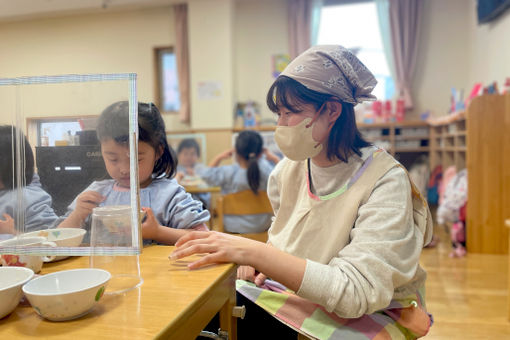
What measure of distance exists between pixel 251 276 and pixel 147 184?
0.32m

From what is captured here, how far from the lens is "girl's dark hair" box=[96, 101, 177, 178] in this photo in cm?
57

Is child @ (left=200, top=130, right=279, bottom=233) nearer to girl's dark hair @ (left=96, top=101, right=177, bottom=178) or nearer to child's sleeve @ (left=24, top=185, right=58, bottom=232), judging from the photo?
girl's dark hair @ (left=96, top=101, right=177, bottom=178)

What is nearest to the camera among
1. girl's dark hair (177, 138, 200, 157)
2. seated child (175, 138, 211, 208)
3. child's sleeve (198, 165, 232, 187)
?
child's sleeve (198, 165, 232, 187)

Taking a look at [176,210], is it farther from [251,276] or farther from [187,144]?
[187,144]

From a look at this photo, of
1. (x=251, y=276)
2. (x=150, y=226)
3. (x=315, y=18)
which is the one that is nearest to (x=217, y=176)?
(x=251, y=276)

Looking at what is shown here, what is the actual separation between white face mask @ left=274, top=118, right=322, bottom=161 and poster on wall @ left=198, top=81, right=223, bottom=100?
156 inches

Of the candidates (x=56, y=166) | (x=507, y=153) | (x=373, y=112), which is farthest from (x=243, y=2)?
(x=56, y=166)

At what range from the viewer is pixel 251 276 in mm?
936

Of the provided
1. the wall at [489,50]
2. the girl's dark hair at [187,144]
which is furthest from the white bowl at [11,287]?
the wall at [489,50]

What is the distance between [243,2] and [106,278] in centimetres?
498

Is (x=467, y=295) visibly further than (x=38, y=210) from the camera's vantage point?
Yes

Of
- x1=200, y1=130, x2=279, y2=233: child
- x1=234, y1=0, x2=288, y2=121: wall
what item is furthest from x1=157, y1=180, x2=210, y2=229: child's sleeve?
x1=234, y1=0, x2=288, y2=121: wall

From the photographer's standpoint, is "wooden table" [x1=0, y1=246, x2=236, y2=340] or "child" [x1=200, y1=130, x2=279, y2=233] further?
"child" [x1=200, y1=130, x2=279, y2=233]

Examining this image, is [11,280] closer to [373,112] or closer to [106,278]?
[106,278]
